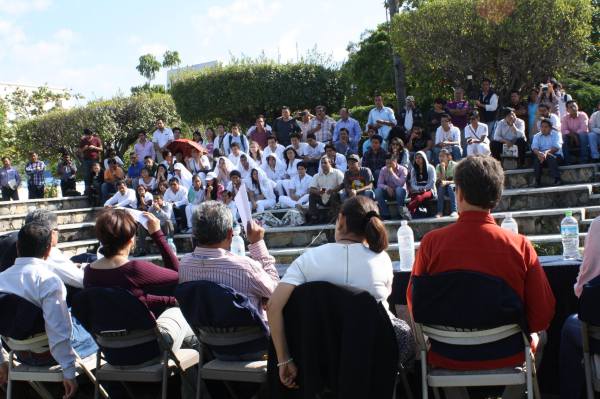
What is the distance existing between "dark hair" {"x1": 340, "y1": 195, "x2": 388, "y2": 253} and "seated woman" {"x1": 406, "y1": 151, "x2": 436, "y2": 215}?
644 centimetres

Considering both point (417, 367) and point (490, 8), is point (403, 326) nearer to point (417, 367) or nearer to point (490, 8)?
point (417, 367)

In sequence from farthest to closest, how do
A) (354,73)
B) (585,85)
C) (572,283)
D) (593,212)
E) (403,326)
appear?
(354,73) → (585,85) → (593,212) → (572,283) → (403,326)

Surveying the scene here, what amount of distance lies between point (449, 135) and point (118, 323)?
8343 mm

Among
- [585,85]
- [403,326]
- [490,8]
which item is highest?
[490,8]

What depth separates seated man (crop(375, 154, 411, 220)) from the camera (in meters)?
9.31

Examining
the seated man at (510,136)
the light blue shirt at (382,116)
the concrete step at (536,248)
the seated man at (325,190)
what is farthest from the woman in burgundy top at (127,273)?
the light blue shirt at (382,116)

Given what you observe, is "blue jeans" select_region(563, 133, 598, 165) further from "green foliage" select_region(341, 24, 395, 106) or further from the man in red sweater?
"green foliage" select_region(341, 24, 395, 106)

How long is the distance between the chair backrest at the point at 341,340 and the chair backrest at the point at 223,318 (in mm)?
367

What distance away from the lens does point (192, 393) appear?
3.60 metres

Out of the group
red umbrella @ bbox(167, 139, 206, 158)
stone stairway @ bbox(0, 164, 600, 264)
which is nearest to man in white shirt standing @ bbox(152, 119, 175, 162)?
red umbrella @ bbox(167, 139, 206, 158)

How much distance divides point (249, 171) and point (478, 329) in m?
9.42

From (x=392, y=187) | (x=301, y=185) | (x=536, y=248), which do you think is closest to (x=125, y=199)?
(x=301, y=185)

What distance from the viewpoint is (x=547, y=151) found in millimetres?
9742

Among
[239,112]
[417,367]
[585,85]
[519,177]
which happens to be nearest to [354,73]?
[239,112]
